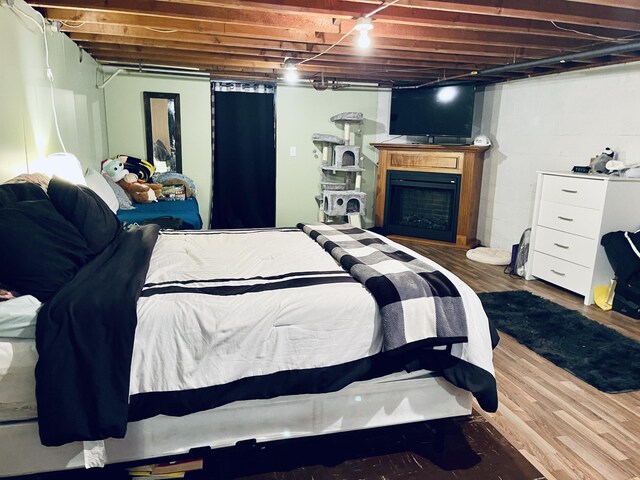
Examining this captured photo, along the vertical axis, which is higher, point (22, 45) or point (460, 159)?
point (22, 45)

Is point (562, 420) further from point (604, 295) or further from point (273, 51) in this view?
point (273, 51)

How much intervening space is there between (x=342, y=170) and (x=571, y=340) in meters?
3.48

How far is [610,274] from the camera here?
3.72 meters

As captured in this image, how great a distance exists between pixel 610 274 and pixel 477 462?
257 cm

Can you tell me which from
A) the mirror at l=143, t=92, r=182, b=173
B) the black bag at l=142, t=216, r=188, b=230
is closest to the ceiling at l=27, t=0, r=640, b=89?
the mirror at l=143, t=92, r=182, b=173

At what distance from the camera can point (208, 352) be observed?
1.69m

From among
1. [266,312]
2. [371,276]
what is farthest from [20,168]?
[371,276]

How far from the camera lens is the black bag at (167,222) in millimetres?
3838

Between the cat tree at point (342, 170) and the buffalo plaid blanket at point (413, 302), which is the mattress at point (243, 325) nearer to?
the buffalo plaid blanket at point (413, 302)

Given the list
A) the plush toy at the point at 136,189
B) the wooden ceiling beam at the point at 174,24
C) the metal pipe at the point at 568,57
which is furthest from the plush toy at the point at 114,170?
the metal pipe at the point at 568,57

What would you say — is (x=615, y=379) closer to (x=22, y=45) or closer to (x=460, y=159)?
(x=460, y=159)

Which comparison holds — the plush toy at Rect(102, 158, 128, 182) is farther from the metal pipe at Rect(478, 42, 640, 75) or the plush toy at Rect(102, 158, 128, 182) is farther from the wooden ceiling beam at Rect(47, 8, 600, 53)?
the metal pipe at Rect(478, 42, 640, 75)

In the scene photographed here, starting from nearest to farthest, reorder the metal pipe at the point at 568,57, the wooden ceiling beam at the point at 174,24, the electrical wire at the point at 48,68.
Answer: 1. the electrical wire at the point at 48,68
2. the wooden ceiling beam at the point at 174,24
3. the metal pipe at the point at 568,57

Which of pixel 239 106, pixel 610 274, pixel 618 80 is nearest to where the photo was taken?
pixel 610 274
